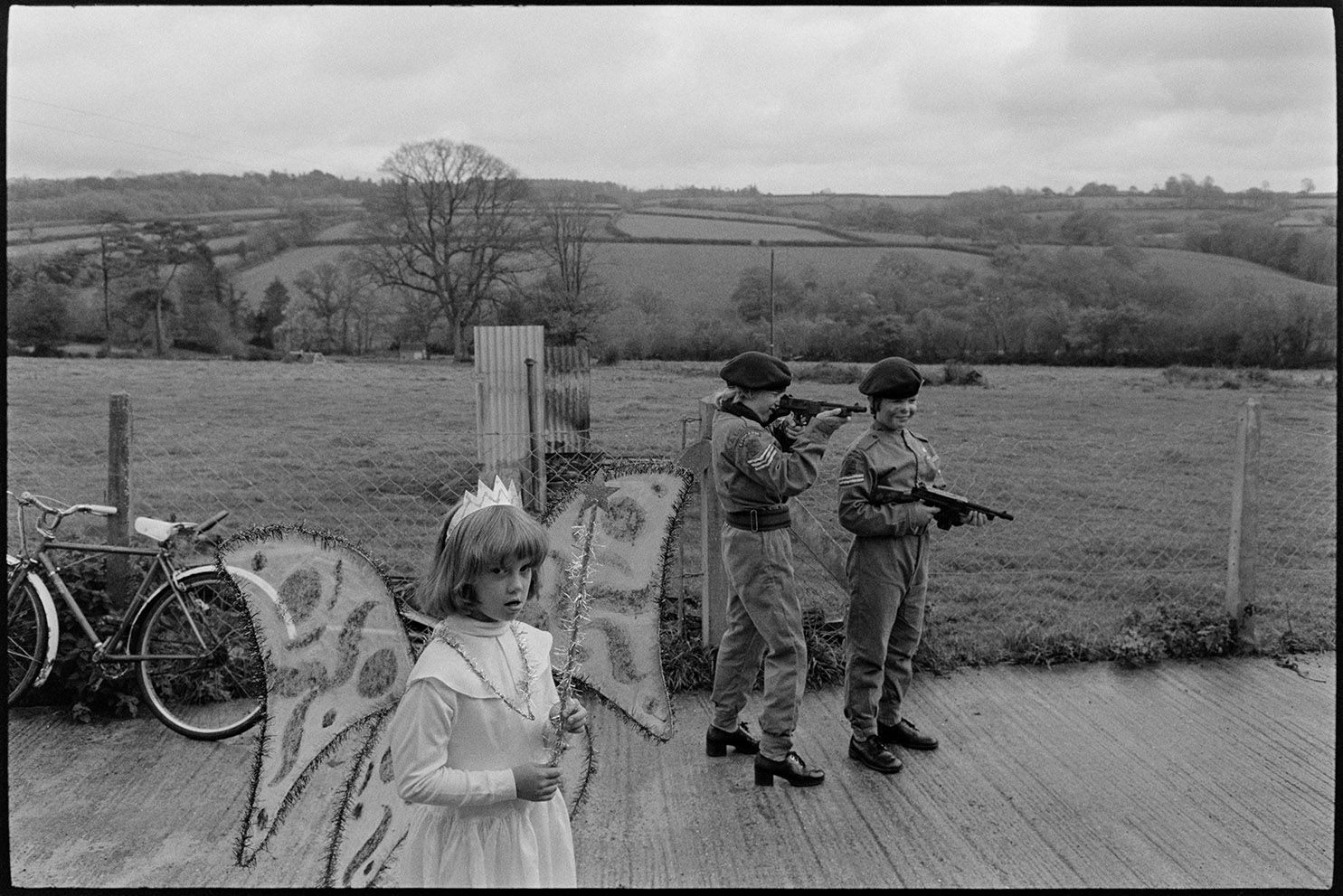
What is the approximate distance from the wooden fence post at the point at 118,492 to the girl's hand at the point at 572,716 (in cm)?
400

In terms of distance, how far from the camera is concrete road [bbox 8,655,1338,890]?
12.7ft

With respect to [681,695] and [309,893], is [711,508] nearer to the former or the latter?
[681,695]

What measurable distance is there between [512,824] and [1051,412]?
1216 centimetres

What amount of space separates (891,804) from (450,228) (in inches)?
437

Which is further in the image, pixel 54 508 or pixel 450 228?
pixel 450 228

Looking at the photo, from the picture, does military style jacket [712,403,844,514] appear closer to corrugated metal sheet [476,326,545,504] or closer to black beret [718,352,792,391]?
black beret [718,352,792,391]

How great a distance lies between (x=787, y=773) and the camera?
454cm

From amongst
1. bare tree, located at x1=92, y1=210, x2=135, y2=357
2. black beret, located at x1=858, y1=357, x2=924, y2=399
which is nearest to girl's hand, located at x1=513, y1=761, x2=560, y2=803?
black beret, located at x1=858, y1=357, x2=924, y2=399

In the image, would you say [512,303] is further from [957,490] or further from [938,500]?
[938,500]

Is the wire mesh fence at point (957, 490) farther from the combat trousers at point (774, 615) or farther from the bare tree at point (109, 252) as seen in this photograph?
the bare tree at point (109, 252)

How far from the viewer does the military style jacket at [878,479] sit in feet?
15.3

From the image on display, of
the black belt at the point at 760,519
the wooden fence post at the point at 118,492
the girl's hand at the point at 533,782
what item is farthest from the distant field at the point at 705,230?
the girl's hand at the point at 533,782

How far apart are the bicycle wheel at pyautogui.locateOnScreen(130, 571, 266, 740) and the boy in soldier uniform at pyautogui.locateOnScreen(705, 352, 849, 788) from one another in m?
2.38

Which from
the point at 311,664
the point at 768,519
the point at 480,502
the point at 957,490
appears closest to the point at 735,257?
the point at 957,490
